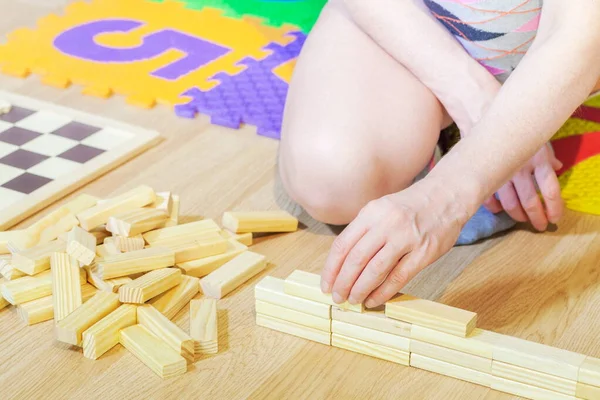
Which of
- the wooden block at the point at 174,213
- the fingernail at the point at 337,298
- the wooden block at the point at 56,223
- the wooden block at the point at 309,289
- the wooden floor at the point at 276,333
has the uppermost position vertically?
the fingernail at the point at 337,298

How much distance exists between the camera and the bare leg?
4.30 feet

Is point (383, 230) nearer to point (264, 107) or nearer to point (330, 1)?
point (330, 1)

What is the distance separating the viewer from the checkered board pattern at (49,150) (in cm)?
147

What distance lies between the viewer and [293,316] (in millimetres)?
1126

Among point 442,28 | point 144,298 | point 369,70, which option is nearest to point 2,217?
point 144,298

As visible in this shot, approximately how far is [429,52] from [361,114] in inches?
5.2

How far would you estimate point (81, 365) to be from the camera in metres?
1.09

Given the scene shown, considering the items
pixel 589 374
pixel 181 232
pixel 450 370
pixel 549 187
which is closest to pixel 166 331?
pixel 181 232

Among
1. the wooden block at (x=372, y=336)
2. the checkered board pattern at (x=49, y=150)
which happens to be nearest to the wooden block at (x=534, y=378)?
the wooden block at (x=372, y=336)

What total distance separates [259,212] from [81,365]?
393 millimetres

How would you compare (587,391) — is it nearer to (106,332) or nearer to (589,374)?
(589,374)

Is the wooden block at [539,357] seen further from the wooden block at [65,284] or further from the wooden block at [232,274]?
the wooden block at [65,284]

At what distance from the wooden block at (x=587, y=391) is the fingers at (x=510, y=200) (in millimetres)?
405

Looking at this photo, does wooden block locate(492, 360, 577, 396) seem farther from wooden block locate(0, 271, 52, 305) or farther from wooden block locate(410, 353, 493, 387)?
wooden block locate(0, 271, 52, 305)
